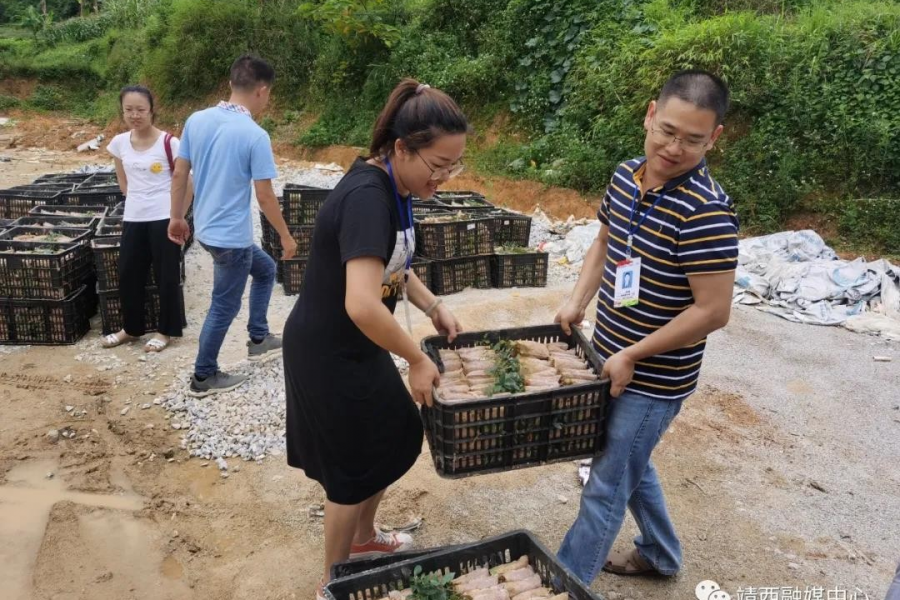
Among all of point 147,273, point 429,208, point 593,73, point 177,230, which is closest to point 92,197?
point 147,273

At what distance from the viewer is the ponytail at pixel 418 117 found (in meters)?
2.15

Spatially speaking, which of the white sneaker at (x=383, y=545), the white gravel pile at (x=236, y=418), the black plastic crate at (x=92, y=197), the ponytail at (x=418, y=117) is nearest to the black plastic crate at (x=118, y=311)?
the white gravel pile at (x=236, y=418)

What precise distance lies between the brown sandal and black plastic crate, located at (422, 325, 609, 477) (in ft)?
2.99

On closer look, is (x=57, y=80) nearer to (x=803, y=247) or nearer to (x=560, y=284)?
(x=560, y=284)

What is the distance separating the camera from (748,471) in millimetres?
4211

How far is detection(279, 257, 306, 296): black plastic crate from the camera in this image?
22.9ft

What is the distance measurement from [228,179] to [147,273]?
1.70 metres

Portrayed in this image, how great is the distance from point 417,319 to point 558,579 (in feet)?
14.2

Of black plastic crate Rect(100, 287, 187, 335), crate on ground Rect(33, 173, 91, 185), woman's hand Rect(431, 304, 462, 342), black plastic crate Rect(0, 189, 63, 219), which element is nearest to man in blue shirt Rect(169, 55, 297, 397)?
black plastic crate Rect(100, 287, 187, 335)

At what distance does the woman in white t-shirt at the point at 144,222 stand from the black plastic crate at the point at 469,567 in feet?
12.7

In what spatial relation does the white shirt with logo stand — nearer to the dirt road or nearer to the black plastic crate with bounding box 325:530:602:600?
the dirt road

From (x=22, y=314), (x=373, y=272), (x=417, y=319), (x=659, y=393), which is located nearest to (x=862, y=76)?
(x=417, y=319)

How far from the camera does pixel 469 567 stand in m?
2.55

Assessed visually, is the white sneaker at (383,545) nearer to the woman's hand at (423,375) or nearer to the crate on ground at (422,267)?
the woman's hand at (423,375)
